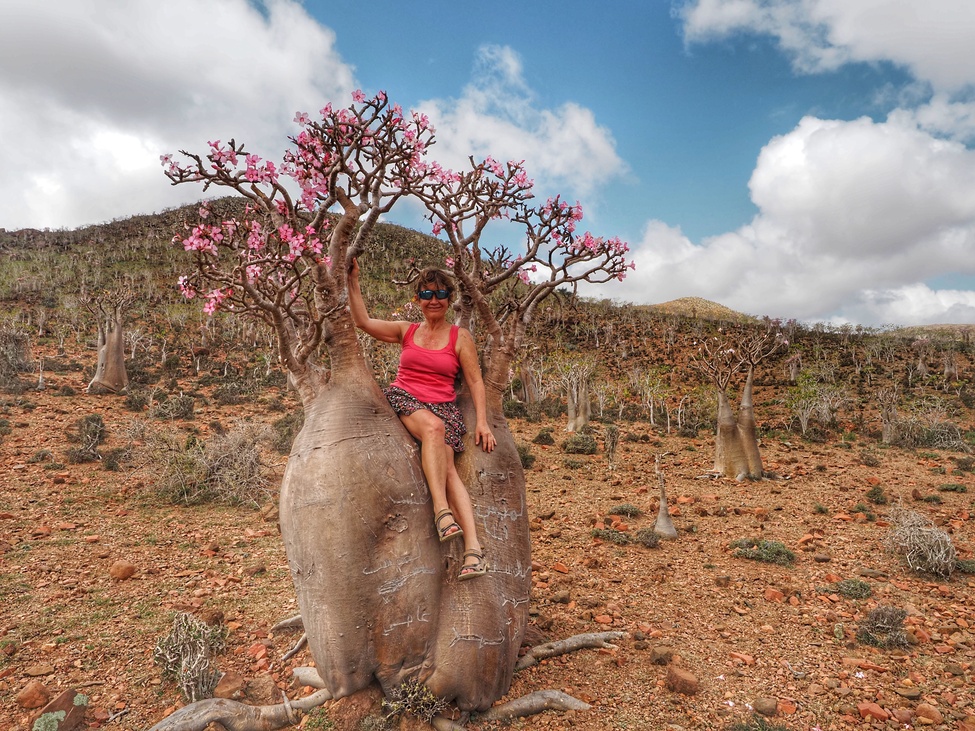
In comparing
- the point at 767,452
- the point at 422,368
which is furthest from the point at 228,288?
the point at 767,452

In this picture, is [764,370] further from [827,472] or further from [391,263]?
[391,263]

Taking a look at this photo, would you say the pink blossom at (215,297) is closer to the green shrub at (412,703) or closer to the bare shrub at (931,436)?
the green shrub at (412,703)

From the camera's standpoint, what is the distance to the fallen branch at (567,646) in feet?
12.0

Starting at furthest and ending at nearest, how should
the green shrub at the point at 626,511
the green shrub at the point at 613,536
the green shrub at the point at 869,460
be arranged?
the green shrub at the point at 869,460 < the green shrub at the point at 626,511 < the green shrub at the point at 613,536

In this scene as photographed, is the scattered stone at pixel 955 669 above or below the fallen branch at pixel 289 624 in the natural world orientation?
above

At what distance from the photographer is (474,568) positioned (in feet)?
9.86

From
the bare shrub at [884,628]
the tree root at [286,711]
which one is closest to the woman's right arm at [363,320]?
the tree root at [286,711]

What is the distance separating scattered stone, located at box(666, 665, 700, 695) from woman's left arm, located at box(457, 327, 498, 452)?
6.64 feet

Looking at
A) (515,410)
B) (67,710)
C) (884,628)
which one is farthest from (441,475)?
(515,410)

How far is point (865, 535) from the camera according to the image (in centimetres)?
657

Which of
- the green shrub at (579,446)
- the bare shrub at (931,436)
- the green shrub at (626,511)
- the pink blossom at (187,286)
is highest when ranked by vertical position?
the pink blossom at (187,286)

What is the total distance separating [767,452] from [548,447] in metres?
5.72

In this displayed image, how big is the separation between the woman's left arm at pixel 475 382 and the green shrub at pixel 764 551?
4.28m

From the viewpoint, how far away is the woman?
304 cm
